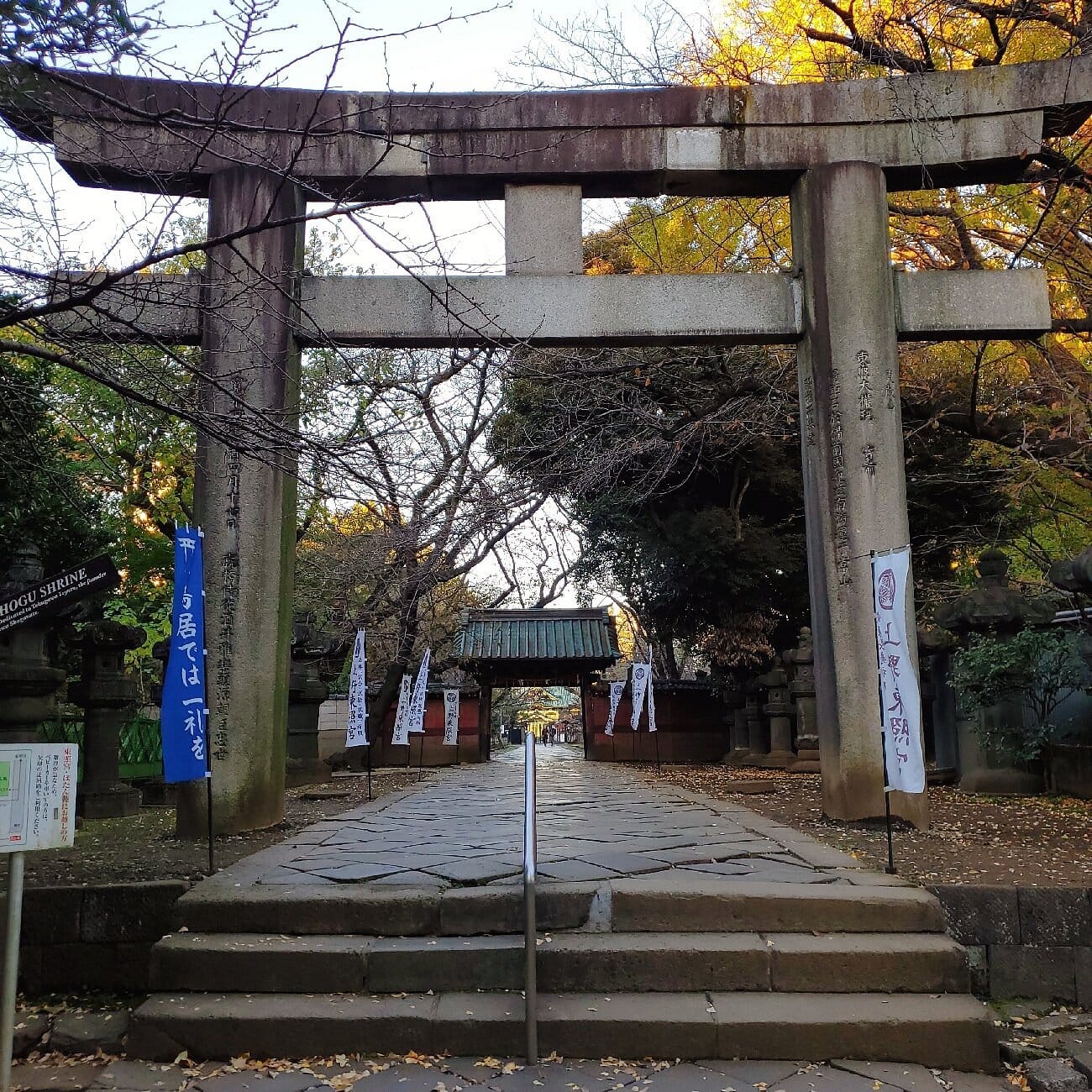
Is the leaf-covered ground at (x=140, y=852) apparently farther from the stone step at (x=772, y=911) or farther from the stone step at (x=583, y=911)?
the stone step at (x=772, y=911)

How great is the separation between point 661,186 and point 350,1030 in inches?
264

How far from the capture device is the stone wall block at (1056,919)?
4473 mm

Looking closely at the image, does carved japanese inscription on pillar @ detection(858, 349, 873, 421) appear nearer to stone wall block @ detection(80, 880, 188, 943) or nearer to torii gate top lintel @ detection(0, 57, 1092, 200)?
torii gate top lintel @ detection(0, 57, 1092, 200)

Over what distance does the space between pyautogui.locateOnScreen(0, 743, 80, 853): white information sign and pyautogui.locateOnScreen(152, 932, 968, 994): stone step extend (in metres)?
0.90

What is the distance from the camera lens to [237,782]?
21.5 ft

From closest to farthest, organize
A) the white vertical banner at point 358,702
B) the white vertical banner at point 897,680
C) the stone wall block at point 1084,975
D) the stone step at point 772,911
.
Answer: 1. the stone step at point 772,911
2. the stone wall block at point 1084,975
3. the white vertical banner at point 897,680
4. the white vertical banner at point 358,702

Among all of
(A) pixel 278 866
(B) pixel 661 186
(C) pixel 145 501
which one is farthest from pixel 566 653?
(A) pixel 278 866

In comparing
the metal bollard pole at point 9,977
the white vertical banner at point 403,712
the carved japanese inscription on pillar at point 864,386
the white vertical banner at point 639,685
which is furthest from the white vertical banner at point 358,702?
the metal bollard pole at point 9,977

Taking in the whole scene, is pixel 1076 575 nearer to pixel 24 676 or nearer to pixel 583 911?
pixel 583 911

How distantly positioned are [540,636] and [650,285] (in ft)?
56.7

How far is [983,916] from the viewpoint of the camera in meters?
4.50

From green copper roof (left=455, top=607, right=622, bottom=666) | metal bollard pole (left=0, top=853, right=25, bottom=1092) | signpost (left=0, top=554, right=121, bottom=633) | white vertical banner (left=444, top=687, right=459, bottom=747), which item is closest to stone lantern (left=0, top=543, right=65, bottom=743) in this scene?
signpost (left=0, top=554, right=121, bottom=633)

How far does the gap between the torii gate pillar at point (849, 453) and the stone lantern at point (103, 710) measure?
685 centimetres

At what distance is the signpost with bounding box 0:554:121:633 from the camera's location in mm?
7148
